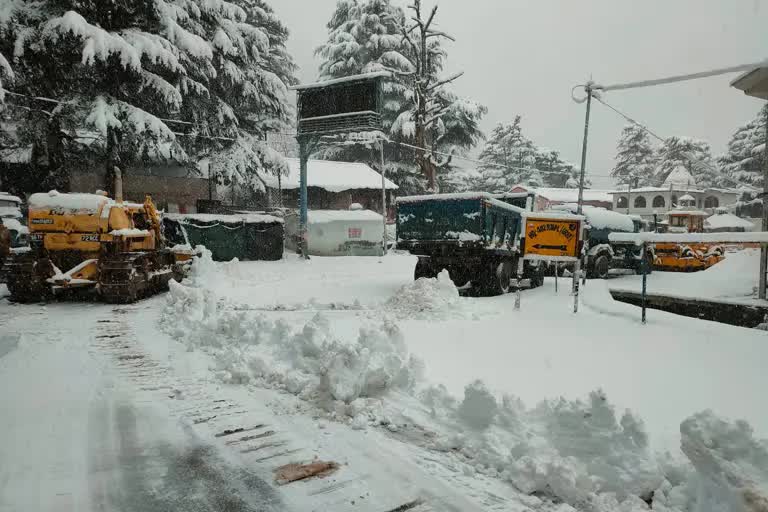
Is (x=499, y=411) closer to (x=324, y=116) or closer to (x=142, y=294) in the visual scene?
(x=142, y=294)

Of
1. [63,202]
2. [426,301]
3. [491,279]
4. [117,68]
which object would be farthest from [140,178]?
[426,301]

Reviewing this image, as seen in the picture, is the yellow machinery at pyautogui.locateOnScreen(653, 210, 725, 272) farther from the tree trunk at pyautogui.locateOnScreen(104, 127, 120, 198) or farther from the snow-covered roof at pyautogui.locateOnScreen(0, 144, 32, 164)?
the snow-covered roof at pyautogui.locateOnScreen(0, 144, 32, 164)

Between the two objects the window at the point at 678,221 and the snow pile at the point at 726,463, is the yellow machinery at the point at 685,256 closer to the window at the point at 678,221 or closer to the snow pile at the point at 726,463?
the window at the point at 678,221

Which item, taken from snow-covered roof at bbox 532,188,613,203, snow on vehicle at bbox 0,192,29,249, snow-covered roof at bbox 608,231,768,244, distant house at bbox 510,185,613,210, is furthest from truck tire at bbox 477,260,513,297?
distant house at bbox 510,185,613,210

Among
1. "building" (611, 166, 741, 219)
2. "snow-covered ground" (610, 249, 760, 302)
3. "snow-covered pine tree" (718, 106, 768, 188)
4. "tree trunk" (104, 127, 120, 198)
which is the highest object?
"snow-covered pine tree" (718, 106, 768, 188)

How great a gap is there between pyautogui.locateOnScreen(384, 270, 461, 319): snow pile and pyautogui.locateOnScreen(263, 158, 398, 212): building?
21.5 metres

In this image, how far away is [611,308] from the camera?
866cm

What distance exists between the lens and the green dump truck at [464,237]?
1107cm

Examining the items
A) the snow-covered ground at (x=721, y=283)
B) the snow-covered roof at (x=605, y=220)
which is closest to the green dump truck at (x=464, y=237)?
the snow-covered ground at (x=721, y=283)

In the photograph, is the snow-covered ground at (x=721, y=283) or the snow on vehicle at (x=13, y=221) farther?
the snow on vehicle at (x=13, y=221)

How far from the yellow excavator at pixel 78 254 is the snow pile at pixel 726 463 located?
10.0 meters

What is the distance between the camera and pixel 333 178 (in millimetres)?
31375

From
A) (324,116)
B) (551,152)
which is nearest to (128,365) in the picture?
(324,116)

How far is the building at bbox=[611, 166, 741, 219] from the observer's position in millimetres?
51812
